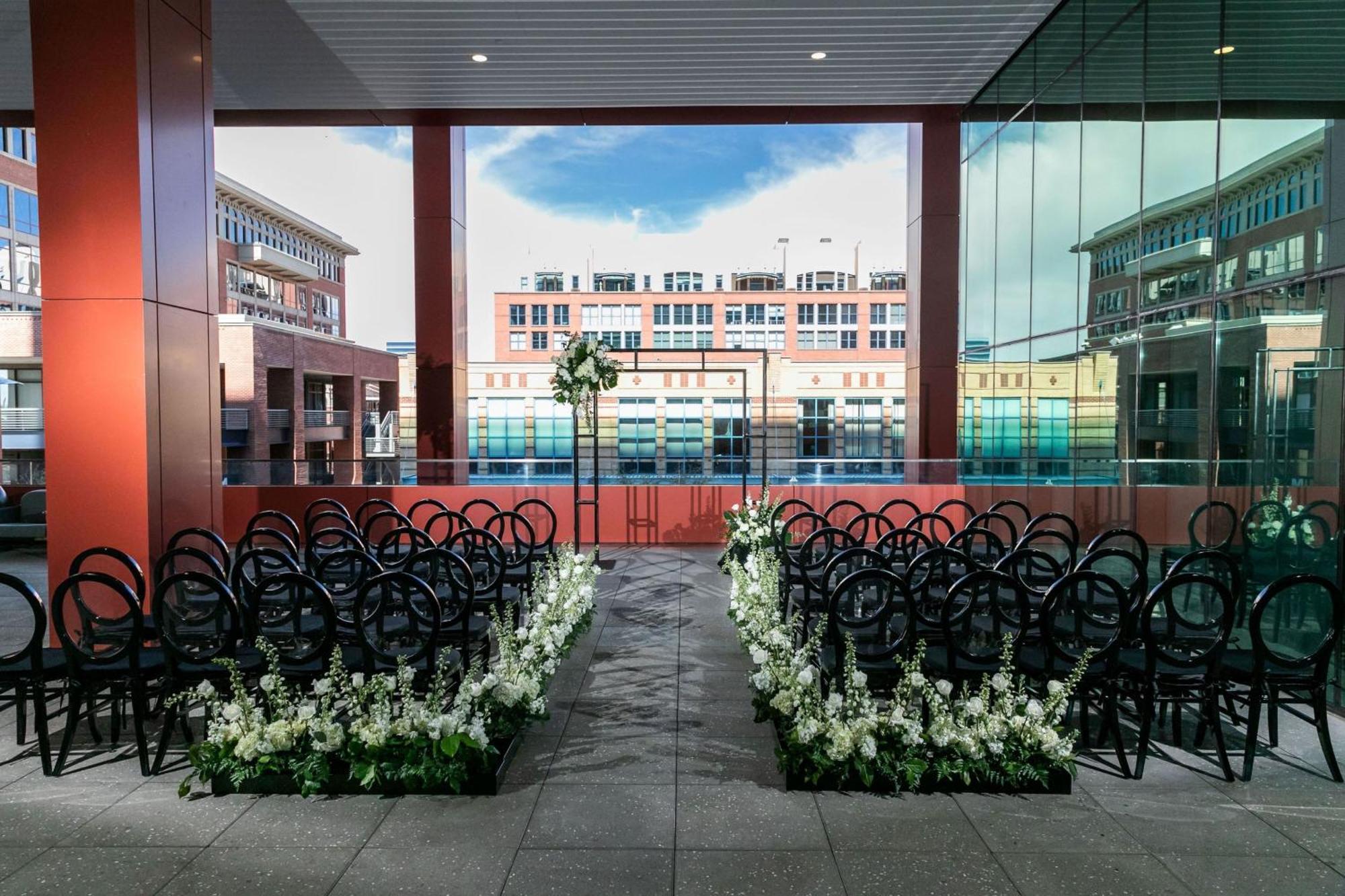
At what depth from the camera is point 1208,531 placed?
6.25 m

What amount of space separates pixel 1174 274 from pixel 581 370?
5.95 meters

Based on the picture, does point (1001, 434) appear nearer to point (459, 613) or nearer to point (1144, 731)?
point (1144, 731)

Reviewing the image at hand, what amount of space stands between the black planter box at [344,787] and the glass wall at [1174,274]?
17.2 ft

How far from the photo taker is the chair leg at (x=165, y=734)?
4.15 metres

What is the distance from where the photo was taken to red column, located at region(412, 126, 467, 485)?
12148 millimetres

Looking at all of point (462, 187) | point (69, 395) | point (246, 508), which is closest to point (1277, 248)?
point (69, 395)

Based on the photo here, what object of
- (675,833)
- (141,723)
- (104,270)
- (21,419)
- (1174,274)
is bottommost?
(675,833)

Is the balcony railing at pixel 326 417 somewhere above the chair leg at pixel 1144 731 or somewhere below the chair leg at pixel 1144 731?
above

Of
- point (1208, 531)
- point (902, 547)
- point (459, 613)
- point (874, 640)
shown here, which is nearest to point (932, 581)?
point (902, 547)

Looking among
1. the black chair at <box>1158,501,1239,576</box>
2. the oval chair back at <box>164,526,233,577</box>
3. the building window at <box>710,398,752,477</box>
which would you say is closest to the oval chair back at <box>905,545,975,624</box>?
the black chair at <box>1158,501,1239,576</box>

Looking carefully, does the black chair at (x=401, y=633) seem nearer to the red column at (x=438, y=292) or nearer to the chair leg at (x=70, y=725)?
the chair leg at (x=70, y=725)

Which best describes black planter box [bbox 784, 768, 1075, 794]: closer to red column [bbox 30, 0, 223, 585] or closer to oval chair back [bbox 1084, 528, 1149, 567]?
oval chair back [bbox 1084, 528, 1149, 567]

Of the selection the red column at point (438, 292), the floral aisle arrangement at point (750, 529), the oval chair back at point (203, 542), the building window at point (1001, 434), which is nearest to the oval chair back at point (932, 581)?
the floral aisle arrangement at point (750, 529)

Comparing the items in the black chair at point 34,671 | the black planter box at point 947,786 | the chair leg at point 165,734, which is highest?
the black chair at point 34,671
